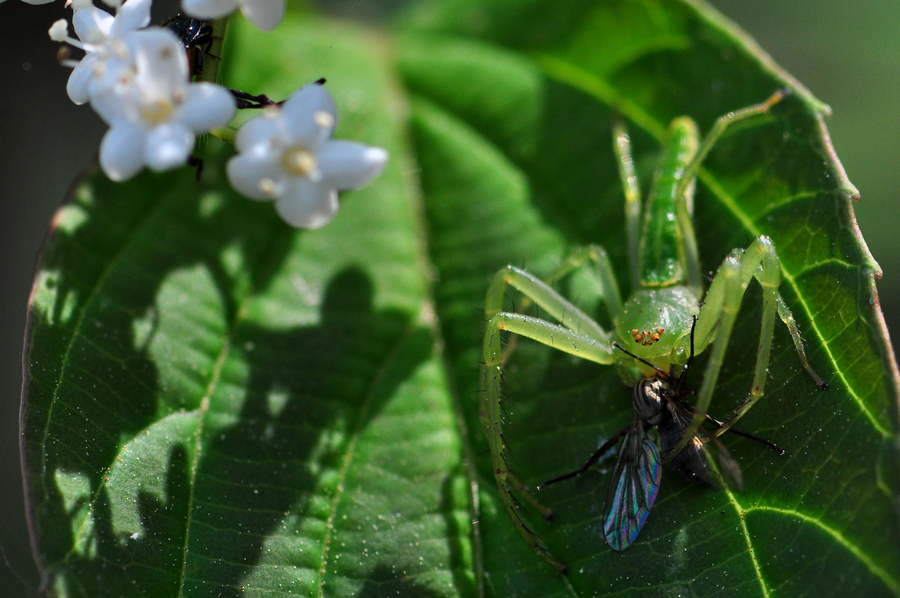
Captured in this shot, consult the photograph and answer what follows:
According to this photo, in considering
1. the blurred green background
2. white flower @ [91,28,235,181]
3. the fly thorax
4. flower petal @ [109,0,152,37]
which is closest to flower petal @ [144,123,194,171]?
white flower @ [91,28,235,181]

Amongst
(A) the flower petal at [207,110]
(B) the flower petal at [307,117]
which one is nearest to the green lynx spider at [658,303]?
(B) the flower petal at [307,117]

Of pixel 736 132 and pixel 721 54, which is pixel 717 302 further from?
pixel 721 54

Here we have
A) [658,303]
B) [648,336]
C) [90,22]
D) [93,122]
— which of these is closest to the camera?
[90,22]

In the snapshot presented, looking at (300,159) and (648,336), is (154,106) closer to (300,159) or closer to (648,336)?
(300,159)

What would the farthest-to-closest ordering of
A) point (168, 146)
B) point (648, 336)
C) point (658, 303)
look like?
point (658, 303) → point (648, 336) → point (168, 146)

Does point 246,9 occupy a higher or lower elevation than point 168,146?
higher

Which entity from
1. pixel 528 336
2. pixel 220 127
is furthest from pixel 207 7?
pixel 528 336

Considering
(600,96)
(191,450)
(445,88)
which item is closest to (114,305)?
(191,450)
